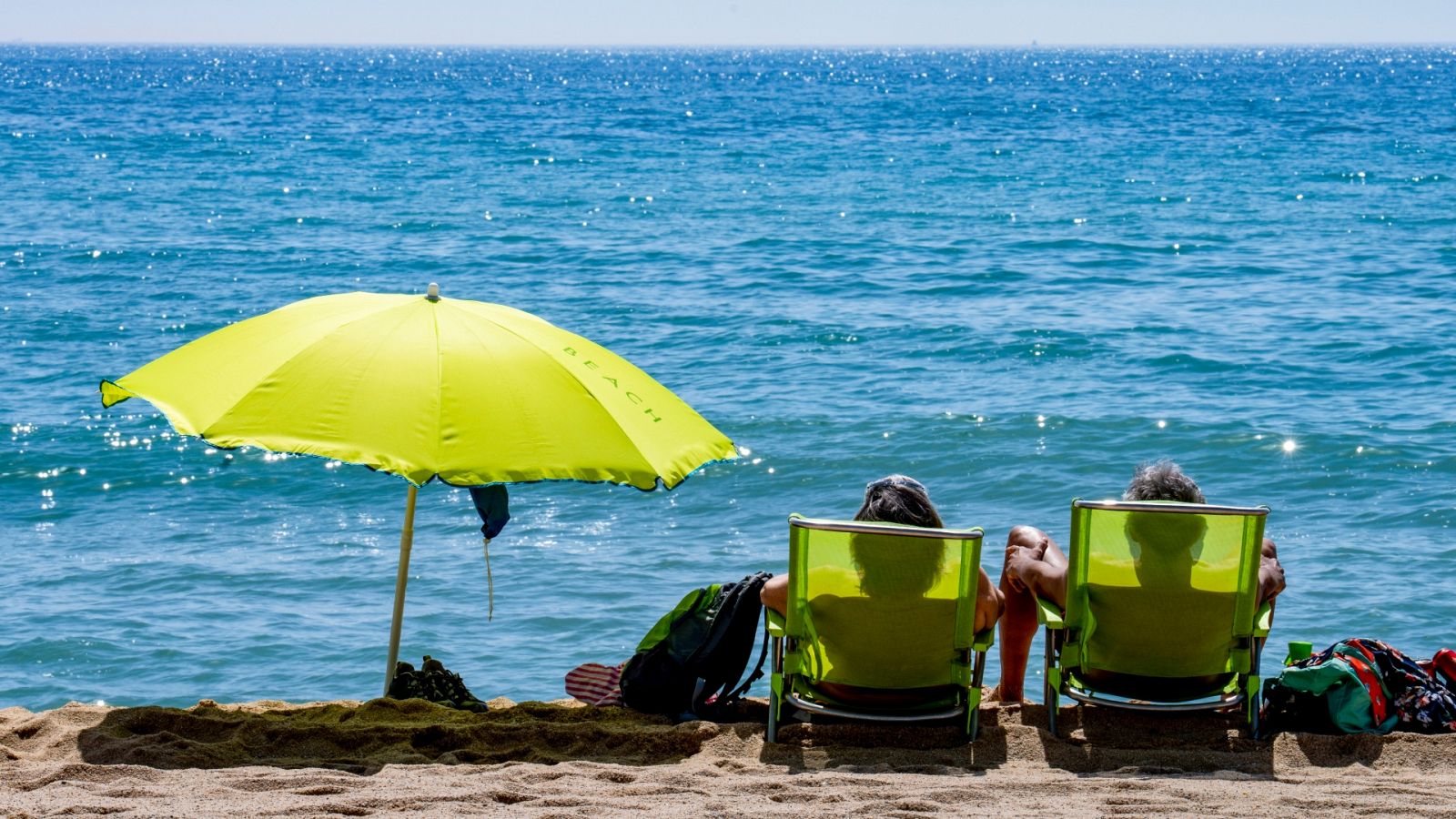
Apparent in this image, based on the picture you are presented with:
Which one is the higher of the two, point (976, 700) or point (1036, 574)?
point (1036, 574)

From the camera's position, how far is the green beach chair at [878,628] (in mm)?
4555

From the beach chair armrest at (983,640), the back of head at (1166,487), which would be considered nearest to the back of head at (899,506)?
the beach chair armrest at (983,640)

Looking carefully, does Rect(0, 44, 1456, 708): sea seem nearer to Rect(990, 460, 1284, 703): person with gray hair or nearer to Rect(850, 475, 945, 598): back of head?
Rect(990, 460, 1284, 703): person with gray hair

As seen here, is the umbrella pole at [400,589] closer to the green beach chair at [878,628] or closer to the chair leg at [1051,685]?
the green beach chair at [878,628]

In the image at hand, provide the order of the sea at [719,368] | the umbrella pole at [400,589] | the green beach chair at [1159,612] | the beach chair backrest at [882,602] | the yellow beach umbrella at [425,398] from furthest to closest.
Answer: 1. the sea at [719,368]
2. the umbrella pole at [400,589]
3. the green beach chair at [1159,612]
4. the beach chair backrest at [882,602]
5. the yellow beach umbrella at [425,398]

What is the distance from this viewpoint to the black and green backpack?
5.05m

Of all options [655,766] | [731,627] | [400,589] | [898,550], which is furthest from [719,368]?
[655,766]

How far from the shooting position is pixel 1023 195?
2809cm

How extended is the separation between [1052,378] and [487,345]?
901 cm

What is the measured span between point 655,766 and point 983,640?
3.68ft

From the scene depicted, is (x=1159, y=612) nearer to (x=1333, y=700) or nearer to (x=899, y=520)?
(x=1333, y=700)

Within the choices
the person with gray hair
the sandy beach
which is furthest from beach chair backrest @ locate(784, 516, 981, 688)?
the person with gray hair

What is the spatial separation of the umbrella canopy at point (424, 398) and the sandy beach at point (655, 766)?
86cm

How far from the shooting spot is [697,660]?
5043 mm
